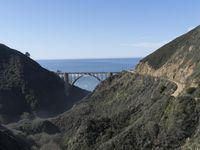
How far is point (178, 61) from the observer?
66.6 metres

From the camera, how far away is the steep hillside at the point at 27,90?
11650 centimetres

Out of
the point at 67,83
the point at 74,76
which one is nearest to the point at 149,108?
the point at 67,83

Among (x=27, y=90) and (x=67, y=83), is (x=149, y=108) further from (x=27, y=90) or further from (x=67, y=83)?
(x=67, y=83)

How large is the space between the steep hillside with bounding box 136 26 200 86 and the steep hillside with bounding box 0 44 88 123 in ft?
139

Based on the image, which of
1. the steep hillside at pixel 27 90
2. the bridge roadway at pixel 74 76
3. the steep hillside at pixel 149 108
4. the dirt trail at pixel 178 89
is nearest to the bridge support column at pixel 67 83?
the bridge roadway at pixel 74 76

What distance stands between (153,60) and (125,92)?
28.3 feet

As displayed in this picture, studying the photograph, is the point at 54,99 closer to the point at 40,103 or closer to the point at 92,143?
the point at 40,103

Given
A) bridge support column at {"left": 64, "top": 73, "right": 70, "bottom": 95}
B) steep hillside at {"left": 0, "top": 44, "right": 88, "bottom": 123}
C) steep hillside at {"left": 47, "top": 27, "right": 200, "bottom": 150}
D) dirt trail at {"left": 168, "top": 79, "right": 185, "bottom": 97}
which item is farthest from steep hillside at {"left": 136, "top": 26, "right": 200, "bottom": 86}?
bridge support column at {"left": 64, "top": 73, "right": 70, "bottom": 95}

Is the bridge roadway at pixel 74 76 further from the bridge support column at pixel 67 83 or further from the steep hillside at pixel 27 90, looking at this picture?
the steep hillside at pixel 27 90

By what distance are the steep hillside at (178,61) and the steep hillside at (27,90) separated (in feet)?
139

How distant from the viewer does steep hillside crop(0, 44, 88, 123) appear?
116m

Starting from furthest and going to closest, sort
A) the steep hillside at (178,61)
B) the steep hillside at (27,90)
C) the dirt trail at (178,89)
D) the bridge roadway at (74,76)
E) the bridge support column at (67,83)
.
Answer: the bridge support column at (67,83) < the bridge roadway at (74,76) < the steep hillside at (27,90) < the steep hillside at (178,61) < the dirt trail at (178,89)

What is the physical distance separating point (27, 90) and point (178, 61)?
206ft

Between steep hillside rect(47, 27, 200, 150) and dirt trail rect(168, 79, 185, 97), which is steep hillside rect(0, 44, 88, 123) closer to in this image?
steep hillside rect(47, 27, 200, 150)
